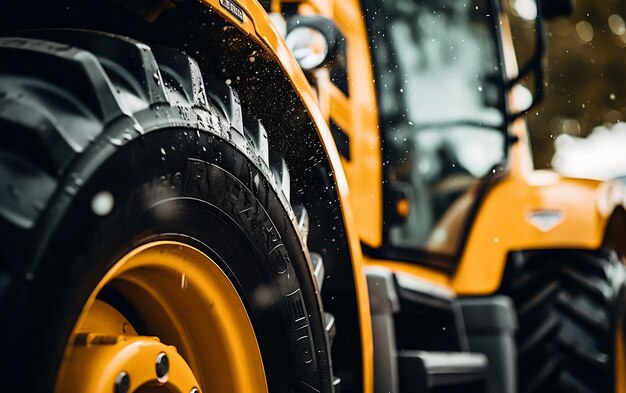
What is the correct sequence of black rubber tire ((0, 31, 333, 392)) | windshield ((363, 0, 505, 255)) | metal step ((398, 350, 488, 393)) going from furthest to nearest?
windshield ((363, 0, 505, 255)) → metal step ((398, 350, 488, 393)) → black rubber tire ((0, 31, 333, 392))

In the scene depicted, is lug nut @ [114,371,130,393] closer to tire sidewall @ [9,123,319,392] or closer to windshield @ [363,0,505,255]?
tire sidewall @ [9,123,319,392]

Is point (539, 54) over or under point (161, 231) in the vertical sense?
over

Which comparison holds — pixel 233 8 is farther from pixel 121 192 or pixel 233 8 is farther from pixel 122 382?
pixel 122 382

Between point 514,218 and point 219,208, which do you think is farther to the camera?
point 514,218

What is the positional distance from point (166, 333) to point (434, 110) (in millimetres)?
2434

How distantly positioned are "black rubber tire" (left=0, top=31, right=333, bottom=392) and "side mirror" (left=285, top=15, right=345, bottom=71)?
645 mm

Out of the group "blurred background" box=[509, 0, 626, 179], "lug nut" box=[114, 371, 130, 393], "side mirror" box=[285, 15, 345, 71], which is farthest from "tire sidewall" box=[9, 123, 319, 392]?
"blurred background" box=[509, 0, 626, 179]

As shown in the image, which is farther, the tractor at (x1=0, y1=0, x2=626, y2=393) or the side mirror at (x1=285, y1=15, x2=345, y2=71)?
the side mirror at (x1=285, y1=15, x2=345, y2=71)

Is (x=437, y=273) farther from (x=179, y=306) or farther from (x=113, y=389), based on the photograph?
(x=113, y=389)

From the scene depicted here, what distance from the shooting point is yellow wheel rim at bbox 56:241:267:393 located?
3.83 feet

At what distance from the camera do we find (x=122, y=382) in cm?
117

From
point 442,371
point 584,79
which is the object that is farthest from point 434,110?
point 584,79

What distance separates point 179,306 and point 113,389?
0.33 metres

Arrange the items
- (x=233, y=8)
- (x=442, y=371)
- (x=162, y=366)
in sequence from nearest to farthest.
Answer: (x=162, y=366)
(x=233, y=8)
(x=442, y=371)
